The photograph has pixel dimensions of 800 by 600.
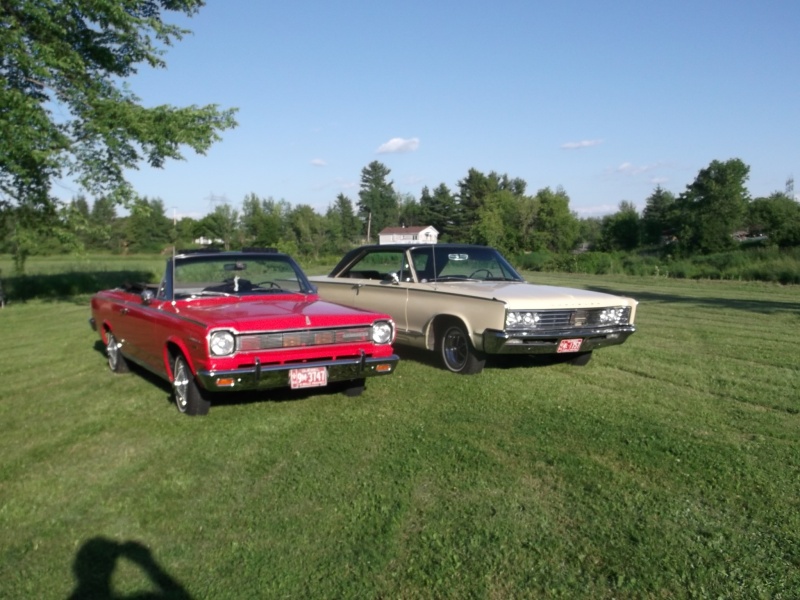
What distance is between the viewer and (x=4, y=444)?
5906mm

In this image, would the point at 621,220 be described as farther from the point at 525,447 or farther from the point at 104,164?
the point at 525,447

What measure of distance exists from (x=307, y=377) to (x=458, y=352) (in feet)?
8.68

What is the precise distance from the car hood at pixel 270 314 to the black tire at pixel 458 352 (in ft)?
5.59

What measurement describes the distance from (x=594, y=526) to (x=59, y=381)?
688 cm

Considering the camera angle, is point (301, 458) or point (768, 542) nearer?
point (768, 542)

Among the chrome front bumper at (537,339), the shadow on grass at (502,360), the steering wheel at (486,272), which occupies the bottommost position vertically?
the shadow on grass at (502,360)

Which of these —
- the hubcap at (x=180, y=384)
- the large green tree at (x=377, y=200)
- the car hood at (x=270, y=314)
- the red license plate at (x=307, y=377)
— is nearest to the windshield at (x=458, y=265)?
the car hood at (x=270, y=314)

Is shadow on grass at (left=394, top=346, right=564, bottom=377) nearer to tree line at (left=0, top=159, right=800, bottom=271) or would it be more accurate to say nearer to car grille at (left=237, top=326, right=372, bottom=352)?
car grille at (left=237, top=326, right=372, bottom=352)

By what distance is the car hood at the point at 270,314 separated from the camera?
6191mm

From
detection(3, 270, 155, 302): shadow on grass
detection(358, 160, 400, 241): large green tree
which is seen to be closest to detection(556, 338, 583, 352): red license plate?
detection(3, 270, 155, 302): shadow on grass

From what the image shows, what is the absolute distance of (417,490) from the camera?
179 inches

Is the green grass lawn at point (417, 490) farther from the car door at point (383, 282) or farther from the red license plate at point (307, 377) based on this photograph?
the car door at point (383, 282)

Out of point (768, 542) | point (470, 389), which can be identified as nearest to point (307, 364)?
point (470, 389)

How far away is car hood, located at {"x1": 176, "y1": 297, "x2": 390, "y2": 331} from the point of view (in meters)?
6.19
